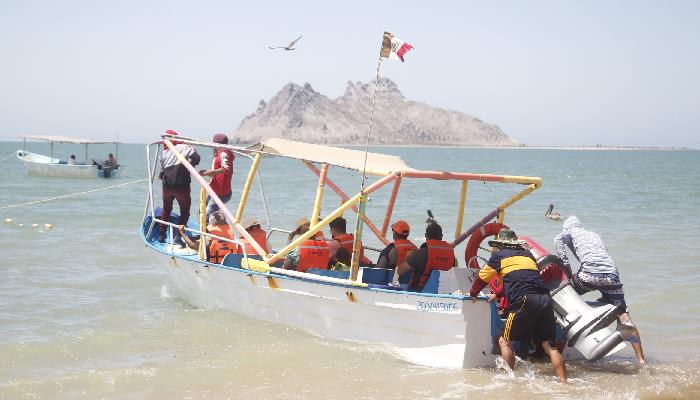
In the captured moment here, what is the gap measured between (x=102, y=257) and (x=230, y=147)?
316 inches

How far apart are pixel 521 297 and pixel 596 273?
138cm

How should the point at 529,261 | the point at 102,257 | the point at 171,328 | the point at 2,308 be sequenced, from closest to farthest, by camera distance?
the point at 529,261 → the point at 171,328 → the point at 2,308 → the point at 102,257

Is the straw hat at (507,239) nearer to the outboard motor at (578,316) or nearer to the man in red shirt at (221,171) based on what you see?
the outboard motor at (578,316)

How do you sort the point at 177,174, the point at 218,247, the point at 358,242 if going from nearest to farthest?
1. the point at 358,242
2. the point at 218,247
3. the point at 177,174

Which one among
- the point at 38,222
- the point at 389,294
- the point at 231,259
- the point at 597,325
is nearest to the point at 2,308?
the point at 231,259

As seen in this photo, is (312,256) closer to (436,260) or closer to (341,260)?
(341,260)

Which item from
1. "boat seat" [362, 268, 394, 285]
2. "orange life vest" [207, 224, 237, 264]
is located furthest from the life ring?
"orange life vest" [207, 224, 237, 264]

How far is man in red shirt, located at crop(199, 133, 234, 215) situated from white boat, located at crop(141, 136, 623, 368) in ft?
2.41

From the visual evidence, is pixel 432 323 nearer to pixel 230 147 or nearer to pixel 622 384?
pixel 622 384

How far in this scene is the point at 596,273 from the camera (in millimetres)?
8852

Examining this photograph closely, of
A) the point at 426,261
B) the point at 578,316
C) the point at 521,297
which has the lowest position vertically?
the point at 578,316

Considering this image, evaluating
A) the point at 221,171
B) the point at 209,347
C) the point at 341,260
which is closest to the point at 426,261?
the point at 341,260

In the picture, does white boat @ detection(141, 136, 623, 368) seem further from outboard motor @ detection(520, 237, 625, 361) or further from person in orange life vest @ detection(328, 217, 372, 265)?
person in orange life vest @ detection(328, 217, 372, 265)

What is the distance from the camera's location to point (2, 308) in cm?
1198
